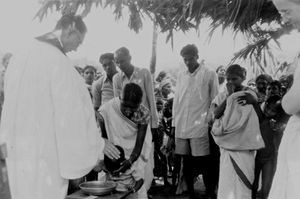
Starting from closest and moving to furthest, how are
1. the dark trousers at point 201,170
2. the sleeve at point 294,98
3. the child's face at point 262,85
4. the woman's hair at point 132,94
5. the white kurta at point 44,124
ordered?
the sleeve at point 294,98 → the white kurta at point 44,124 → the woman's hair at point 132,94 → the dark trousers at point 201,170 → the child's face at point 262,85

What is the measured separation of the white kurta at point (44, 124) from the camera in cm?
283

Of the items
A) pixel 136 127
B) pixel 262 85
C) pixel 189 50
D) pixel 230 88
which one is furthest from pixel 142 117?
pixel 262 85

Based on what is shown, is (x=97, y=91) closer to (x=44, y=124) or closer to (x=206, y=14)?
(x=206, y=14)

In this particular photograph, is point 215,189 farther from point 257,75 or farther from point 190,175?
point 257,75

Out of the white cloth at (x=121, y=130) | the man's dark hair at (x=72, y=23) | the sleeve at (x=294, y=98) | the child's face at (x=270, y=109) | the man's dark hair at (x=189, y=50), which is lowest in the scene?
the white cloth at (x=121, y=130)

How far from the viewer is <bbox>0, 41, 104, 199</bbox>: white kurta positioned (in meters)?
2.83

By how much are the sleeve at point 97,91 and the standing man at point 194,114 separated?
3.68 ft

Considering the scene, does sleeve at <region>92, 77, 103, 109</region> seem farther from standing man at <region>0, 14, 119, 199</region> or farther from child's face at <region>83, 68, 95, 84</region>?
standing man at <region>0, 14, 119, 199</region>

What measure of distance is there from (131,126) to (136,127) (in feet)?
0.17

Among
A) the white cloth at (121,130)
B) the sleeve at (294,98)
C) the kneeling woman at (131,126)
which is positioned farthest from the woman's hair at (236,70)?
the sleeve at (294,98)

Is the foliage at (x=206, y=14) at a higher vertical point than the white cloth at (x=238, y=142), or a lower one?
higher

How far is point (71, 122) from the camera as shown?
2838 mm

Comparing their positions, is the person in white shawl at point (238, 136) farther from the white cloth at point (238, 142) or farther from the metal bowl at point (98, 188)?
the metal bowl at point (98, 188)

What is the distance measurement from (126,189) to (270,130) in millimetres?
1697
